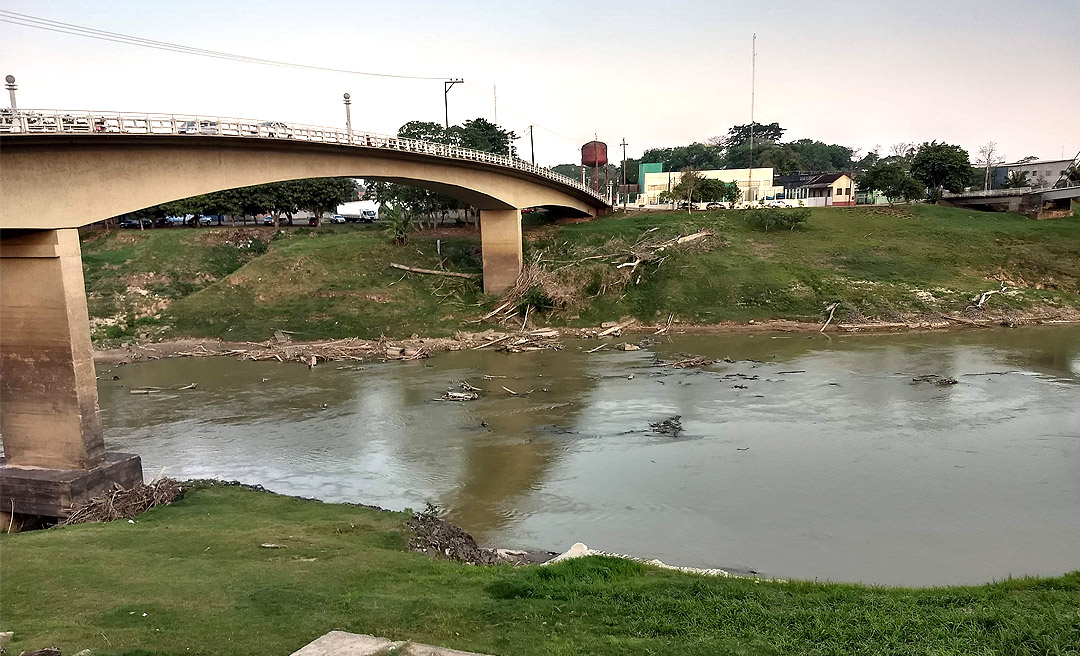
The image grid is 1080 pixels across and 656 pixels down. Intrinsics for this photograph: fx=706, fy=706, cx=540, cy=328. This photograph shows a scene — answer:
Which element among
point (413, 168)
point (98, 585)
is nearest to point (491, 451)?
point (98, 585)

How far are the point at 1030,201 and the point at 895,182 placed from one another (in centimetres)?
995

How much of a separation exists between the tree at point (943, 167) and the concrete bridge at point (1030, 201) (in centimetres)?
190

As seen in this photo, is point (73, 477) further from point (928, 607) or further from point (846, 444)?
point (846, 444)

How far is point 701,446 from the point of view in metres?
21.1

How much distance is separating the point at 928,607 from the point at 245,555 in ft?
34.8

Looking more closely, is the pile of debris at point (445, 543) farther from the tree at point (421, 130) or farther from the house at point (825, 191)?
the house at point (825, 191)

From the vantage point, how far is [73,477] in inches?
682

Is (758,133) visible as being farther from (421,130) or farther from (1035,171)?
(421,130)

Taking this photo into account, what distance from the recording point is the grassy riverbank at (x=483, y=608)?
774 centimetres

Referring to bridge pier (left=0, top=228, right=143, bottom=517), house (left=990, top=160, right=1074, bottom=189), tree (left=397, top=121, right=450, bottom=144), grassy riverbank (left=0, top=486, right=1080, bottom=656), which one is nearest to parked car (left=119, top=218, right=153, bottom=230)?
tree (left=397, top=121, right=450, bottom=144)

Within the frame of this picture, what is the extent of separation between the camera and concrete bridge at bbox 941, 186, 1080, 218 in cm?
5441

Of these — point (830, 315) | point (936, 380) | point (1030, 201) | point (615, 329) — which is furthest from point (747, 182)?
point (936, 380)

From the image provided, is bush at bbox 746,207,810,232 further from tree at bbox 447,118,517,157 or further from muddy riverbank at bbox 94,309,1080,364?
tree at bbox 447,118,517,157

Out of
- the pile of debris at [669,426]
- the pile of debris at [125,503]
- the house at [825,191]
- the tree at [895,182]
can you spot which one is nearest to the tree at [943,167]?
the tree at [895,182]
